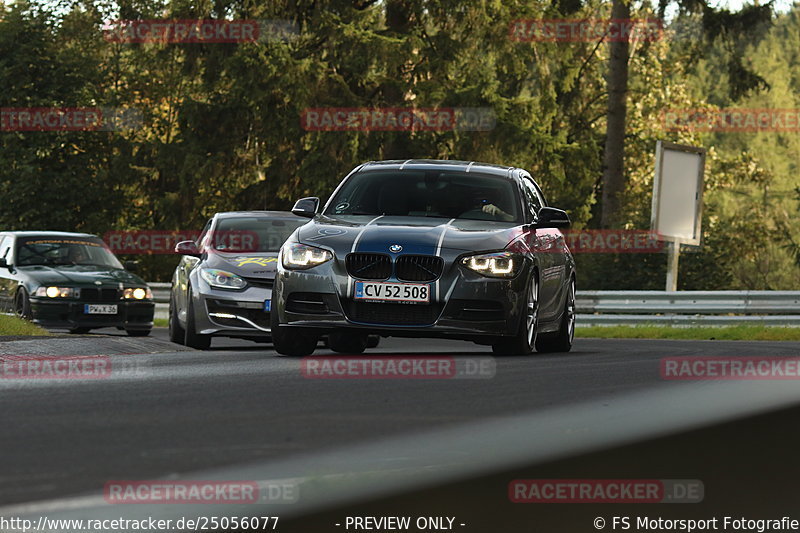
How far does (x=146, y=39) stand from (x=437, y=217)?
1220 inches

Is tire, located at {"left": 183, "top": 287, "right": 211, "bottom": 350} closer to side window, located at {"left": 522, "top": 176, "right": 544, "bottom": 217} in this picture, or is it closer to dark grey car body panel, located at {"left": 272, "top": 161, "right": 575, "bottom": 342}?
dark grey car body panel, located at {"left": 272, "top": 161, "right": 575, "bottom": 342}

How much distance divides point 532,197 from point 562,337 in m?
1.48

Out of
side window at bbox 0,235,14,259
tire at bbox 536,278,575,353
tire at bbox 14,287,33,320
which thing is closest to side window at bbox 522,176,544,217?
tire at bbox 536,278,575,353

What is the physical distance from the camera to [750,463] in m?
6.52

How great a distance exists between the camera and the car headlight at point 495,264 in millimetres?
11828

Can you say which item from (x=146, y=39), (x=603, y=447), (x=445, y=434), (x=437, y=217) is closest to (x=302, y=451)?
(x=445, y=434)

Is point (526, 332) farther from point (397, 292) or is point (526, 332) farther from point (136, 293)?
point (136, 293)

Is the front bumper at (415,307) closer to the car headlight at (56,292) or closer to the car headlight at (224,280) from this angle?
the car headlight at (224,280)

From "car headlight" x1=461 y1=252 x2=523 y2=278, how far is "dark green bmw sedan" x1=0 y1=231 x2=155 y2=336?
1078cm

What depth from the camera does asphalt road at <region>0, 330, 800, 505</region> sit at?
6.19m

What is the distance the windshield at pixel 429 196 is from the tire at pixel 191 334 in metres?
3.28

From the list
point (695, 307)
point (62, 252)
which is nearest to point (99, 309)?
point (62, 252)

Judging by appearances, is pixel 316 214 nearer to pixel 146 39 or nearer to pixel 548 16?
pixel 548 16

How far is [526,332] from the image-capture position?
12453mm
